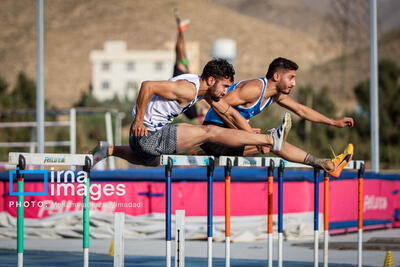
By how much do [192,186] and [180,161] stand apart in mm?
5260

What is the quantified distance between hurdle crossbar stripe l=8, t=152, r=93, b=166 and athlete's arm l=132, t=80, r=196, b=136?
58cm

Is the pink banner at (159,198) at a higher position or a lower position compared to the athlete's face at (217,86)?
lower

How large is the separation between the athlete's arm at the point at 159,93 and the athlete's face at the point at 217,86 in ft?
0.63

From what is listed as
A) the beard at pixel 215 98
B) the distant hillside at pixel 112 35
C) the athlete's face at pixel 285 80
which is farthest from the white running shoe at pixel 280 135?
the distant hillside at pixel 112 35

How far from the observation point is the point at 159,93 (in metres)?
6.11

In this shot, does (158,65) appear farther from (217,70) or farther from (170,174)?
(170,174)

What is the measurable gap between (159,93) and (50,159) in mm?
1157

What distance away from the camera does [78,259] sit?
8766 mm

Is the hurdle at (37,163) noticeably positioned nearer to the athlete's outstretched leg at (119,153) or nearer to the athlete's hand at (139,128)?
the athlete's hand at (139,128)

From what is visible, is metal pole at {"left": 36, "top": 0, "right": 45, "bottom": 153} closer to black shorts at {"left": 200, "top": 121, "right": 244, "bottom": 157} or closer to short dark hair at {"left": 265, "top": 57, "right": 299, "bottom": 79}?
black shorts at {"left": 200, "top": 121, "right": 244, "bottom": 157}

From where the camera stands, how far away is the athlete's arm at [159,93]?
6023 mm

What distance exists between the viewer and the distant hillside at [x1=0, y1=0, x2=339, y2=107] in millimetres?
106688

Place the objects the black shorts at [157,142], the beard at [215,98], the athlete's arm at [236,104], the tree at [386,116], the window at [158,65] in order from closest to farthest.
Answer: the black shorts at [157,142] < the beard at [215,98] < the athlete's arm at [236,104] < the tree at [386,116] < the window at [158,65]

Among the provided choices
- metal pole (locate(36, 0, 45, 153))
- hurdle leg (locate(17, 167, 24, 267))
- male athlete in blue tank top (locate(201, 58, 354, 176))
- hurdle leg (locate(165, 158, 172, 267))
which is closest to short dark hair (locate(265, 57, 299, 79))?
male athlete in blue tank top (locate(201, 58, 354, 176))
